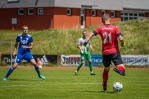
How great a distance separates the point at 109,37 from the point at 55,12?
49.1m

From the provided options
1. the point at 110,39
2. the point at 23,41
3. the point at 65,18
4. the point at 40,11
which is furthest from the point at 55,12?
the point at 110,39

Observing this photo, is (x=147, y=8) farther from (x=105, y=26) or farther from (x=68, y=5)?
(x=105, y=26)

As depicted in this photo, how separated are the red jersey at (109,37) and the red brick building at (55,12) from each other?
Answer: 156 ft

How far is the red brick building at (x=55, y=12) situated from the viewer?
64.6m

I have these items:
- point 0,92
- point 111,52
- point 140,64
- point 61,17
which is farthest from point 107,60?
point 61,17

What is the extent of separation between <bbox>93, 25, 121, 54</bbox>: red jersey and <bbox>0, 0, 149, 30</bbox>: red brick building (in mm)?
47614

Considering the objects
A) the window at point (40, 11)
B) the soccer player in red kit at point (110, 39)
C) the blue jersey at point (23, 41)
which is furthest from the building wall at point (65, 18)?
the soccer player in red kit at point (110, 39)

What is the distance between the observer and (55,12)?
64.5 m

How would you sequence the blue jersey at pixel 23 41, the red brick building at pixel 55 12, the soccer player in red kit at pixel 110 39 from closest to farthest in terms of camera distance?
the soccer player in red kit at pixel 110 39 < the blue jersey at pixel 23 41 < the red brick building at pixel 55 12

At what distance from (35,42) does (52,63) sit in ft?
34.9

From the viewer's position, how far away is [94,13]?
229ft

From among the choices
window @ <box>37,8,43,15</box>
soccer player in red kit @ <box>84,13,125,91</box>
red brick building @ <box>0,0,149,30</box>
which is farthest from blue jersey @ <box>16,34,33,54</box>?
A: window @ <box>37,8,43,15</box>

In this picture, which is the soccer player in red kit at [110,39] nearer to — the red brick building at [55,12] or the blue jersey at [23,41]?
the blue jersey at [23,41]

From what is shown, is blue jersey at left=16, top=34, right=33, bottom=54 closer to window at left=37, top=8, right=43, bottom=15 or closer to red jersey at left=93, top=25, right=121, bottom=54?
red jersey at left=93, top=25, right=121, bottom=54
